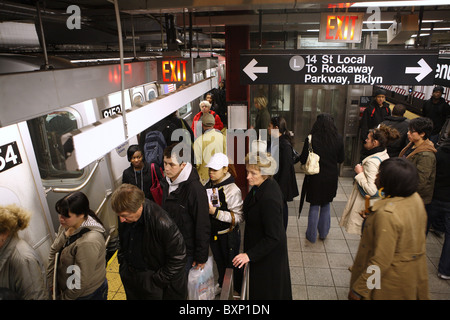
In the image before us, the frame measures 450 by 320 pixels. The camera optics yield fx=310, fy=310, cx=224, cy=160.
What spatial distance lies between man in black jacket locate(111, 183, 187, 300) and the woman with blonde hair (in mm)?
625

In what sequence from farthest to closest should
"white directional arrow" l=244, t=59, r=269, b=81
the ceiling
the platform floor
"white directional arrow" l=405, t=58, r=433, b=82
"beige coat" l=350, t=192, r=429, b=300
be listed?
the platform floor
"white directional arrow" l=244, t=59, r=269, b=81
"white directional arrow" l=405, t=58, r=433, b=82
the ceiling
"beige coat" l=350, t=192, r=429, b=300

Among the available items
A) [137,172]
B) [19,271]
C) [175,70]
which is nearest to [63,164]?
[137,172]

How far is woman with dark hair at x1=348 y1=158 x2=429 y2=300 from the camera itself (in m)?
2.11

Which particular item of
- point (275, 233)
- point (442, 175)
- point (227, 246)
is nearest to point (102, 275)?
point (227, 246)

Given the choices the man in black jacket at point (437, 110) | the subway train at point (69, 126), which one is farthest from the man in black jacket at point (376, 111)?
the subway train at point (69, 126)

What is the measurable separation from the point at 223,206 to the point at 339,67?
6.39ft

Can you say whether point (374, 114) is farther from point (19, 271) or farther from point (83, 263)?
point (19, 271)

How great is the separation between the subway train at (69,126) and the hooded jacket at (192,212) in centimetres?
70

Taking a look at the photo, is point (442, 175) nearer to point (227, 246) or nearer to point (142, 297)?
point (227, 246)

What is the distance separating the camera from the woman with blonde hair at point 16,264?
2176 millimetres

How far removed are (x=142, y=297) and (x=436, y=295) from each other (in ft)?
10.4

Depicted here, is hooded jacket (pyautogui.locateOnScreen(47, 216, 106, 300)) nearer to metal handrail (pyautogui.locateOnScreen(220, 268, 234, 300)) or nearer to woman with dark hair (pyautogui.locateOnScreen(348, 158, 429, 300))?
metal handrail (pyautogui.locateOnScreen(220, 268, 234, 300))

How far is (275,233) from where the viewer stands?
264cm

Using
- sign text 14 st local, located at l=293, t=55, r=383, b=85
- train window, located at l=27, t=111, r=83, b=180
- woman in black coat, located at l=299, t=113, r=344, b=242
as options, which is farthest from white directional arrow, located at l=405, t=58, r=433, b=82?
train window, located at l=27, t=111, r=83, b=180
